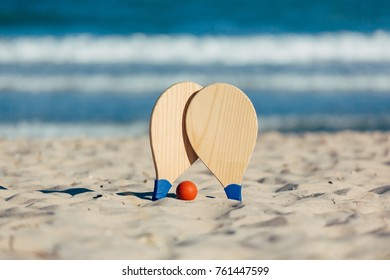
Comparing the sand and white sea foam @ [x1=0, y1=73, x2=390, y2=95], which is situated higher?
white sea foam @ [x1=0, y1=73, x2=390, y2=95]

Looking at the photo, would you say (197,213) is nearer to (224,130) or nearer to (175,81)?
(224,130)

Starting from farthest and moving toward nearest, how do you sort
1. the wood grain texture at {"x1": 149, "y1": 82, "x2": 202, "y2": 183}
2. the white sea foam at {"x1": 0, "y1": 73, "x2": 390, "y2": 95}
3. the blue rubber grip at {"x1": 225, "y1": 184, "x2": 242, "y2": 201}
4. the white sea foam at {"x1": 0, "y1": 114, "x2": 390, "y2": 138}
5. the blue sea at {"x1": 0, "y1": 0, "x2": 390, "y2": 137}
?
the white sea foam at {"x1": 0, "y1": 73, "x2": 390, "y2": 95} < the blue sea at {"x1": 0, "y1": 0, "x2": 390, "y2": 137} < the white sea foam at {"x1": 0, "y1": 114, "x2": 390, "y2": 138} < the blue rubber grip at {"x1": 225, "y1": 184, "x2": 242, "y2": 201} < the wood grain texture at {"x1": 149, "y1": 82, "x2": 202, "y2": 183}

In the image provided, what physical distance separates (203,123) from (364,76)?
5676 mm

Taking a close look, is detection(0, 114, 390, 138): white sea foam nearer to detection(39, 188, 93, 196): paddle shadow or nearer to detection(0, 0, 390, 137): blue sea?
detection(0, 0, 390, 137): blue sea

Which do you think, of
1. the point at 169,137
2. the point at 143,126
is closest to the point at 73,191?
the point at 169,137

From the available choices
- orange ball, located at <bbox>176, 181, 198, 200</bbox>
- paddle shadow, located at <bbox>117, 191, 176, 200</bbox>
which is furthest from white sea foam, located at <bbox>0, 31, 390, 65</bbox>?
orange ball, located at <bbox>176, 181, 198, 200</bbox>

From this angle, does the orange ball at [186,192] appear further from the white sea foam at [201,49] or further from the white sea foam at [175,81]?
the white sea foam at [201,49]

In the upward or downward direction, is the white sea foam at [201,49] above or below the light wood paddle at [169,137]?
above

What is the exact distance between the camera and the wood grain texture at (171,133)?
3.19 metres

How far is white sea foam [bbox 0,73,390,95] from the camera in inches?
Answer: 314

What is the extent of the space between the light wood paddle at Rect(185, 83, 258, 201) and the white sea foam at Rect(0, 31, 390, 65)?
18.2 feet

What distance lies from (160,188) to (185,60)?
18.9 feet

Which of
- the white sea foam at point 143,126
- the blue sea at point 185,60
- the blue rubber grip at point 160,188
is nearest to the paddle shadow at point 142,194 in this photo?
the blue rubber grip at point 160,188

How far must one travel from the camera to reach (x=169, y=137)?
325cm
